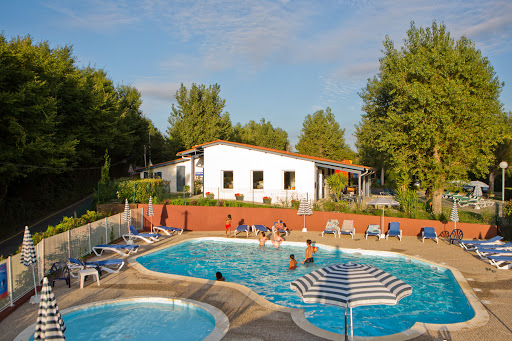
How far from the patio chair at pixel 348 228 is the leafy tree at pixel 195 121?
3350cm

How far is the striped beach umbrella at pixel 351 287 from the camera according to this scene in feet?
21.5

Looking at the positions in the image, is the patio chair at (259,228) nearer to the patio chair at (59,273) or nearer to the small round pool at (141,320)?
the patio chair at (59,273)

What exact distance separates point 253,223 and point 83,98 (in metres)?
25.2

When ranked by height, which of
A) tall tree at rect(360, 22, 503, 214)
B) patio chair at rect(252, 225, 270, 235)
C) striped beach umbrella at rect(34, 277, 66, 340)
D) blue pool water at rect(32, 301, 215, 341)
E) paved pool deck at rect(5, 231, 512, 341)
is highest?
tall tree at rect(360, 22, 503, 214)

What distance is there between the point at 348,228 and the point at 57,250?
1422 cm

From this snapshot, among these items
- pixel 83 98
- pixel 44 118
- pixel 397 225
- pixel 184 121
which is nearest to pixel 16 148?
pixel 44 118

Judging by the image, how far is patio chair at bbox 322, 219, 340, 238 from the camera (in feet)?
66.6

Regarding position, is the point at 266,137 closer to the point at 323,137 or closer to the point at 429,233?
the point at 323,137

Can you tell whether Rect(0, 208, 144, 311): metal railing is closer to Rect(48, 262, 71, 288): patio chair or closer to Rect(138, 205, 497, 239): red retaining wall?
Rect(48, 262, 71, 288): patio chair

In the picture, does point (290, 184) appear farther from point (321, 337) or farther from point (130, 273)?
point (321, 337)

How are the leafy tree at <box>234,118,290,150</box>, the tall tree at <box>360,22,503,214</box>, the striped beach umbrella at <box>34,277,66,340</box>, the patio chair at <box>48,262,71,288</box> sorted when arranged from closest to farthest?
the striped beach umbrella at <box>34,277,66,340</box> → the patio chair at <box>48,262,71,288</box> → the tall tree at <box>360,22,503,214</box> → the leafy tree at <box>234,118,290,150</box>

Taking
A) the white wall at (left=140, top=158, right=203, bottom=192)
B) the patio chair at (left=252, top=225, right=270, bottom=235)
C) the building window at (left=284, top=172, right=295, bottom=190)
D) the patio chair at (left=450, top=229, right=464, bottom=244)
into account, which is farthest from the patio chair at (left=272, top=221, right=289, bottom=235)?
the white wall at (left=140, top=158, right=203, bottom=192)

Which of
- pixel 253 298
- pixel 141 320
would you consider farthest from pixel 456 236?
pixel 141 320

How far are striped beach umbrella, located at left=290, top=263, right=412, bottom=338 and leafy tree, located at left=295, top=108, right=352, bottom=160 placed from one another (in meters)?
51.6
